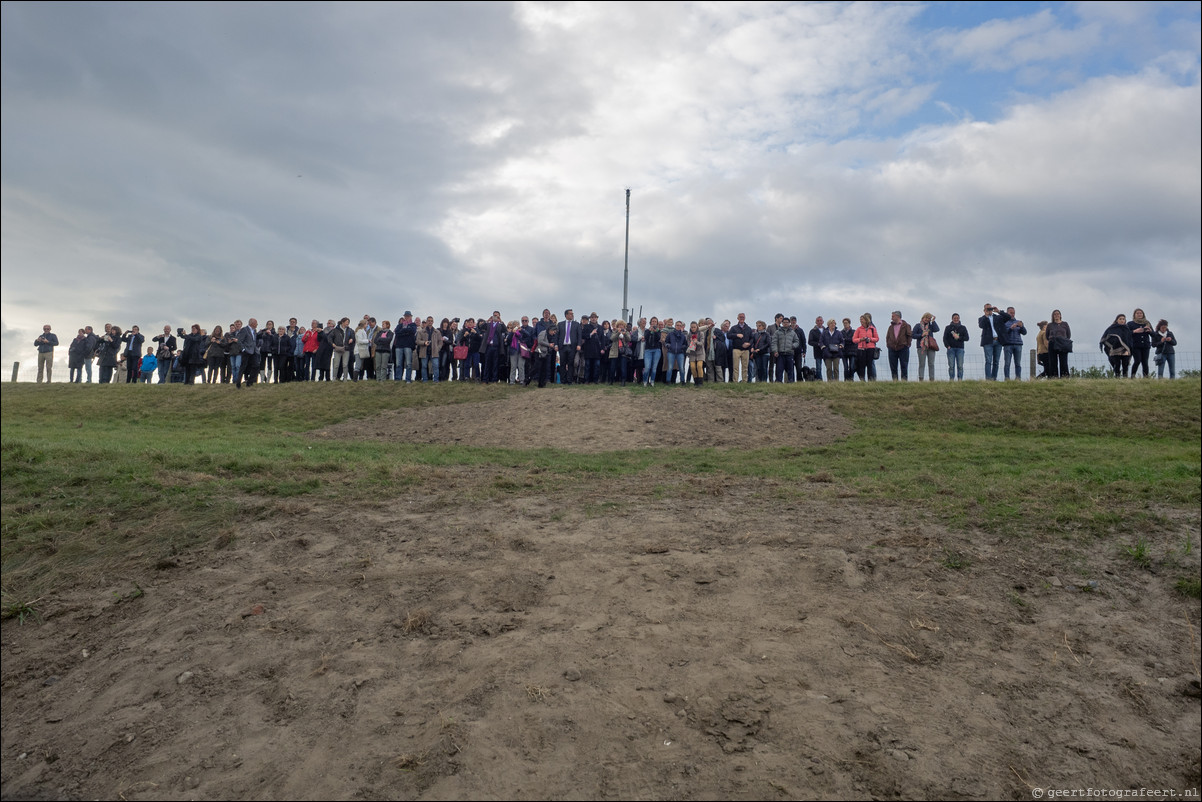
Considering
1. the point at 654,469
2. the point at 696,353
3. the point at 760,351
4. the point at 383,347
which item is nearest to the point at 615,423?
the point at 654,469

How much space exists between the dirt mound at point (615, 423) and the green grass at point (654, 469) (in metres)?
0.77

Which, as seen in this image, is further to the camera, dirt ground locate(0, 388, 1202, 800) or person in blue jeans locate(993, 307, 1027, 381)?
person in blue jeans locate(993, 307, 1027, 381)

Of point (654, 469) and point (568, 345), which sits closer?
point (654, 469)

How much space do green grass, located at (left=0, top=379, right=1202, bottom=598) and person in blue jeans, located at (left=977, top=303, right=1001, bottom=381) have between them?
6.66 ft

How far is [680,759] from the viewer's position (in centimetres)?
579

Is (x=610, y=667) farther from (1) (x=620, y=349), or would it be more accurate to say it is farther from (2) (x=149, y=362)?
(2) (x=149, y=362)

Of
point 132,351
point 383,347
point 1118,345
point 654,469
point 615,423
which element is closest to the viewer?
point 654,469

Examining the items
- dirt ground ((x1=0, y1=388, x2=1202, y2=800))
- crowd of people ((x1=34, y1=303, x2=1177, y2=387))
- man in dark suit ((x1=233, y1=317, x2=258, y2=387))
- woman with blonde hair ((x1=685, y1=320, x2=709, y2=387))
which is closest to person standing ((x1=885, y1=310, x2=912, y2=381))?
crowd of people ((x1=34, y1=303, x2=1177, y2=387))

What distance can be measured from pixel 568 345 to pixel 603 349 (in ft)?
4.10

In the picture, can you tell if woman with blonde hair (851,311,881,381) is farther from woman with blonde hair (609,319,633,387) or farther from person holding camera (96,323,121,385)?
person holding camera (96,323,121,385)

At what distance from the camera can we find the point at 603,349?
26953 millimetres

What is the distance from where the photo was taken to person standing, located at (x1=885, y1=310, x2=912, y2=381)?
24.6 m

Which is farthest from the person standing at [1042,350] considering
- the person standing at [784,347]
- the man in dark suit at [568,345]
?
the man in dark suit at [568,345]

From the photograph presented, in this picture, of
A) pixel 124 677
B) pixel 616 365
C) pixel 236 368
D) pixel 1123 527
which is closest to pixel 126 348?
pixel 236 368
